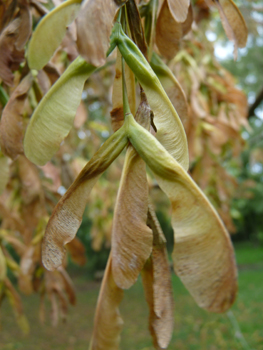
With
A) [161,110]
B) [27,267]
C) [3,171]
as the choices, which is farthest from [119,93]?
[27,267]

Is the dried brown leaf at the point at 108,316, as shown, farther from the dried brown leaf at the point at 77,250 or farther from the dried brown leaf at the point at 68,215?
the dried brown leaf at the point at 77,250

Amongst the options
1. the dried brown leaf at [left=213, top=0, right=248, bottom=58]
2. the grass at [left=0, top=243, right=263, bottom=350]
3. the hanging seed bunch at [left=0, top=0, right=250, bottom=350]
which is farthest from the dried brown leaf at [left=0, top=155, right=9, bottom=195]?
the grass at [left=0, top=243, right=263, bottom=350]

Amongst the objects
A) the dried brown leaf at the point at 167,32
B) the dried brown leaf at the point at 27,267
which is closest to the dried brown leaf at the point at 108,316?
the dried brown leaf at the point at 167,32

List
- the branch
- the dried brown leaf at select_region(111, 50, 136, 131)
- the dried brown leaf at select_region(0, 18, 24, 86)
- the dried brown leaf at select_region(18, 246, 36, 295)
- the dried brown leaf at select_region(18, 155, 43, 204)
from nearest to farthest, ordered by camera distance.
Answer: the dried brown leaf at select_region(111, 50, 136, 131), the dried brown leaf at select_region(0, 18, 24, 86), the dried brown leaf at select_region(18, 155, 43, 204), the dried brown leaf at select_region(18, 246, 36, 295), the branch

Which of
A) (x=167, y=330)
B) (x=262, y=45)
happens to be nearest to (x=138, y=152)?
(x=167, y=330)

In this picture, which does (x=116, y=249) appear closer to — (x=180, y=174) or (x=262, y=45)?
(x=180, y=174)

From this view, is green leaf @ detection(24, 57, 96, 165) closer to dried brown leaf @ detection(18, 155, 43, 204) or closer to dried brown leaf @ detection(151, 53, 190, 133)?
dried brown leaf @ detection(151, 53, 190, 133)
